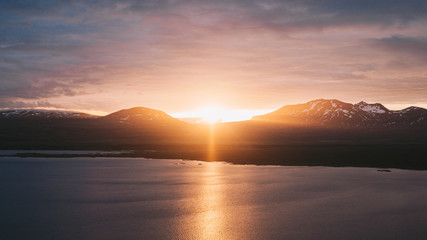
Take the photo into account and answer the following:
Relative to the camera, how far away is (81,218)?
2527 cm

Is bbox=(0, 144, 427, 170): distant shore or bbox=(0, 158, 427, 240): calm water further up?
bbox=(0, 144, 427, 170): distant shore

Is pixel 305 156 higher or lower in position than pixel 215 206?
higher

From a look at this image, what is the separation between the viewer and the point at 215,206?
29312mm

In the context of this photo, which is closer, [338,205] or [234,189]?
[338,205]

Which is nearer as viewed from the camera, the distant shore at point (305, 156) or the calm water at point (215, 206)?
the calm water at point (215, 206)

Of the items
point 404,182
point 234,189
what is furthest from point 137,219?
point 404,182

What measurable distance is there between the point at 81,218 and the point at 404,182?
36533 millimetres

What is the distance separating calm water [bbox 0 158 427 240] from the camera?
72.3 feet

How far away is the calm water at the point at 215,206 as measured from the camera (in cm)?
2205

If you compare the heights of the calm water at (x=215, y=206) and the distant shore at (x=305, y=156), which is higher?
the distant shore at (x=305, y=156)

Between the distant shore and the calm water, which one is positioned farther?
the distant shore

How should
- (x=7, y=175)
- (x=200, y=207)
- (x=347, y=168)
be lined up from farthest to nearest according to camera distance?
(x=347, y=168)
(x=7, y=175)
(x=200, y=207)

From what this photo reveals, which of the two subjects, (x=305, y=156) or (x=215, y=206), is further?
(x=305, y=156)

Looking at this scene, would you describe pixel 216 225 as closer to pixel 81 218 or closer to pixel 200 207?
pixel 200 207
